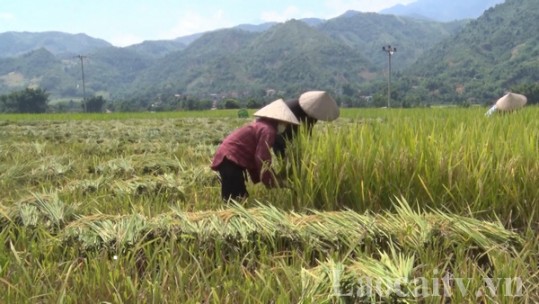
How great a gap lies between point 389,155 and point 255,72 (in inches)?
6194

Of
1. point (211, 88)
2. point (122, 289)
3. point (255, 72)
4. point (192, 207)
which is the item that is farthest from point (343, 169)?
point (255, 72)

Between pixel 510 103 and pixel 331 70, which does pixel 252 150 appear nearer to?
pixel 510 103

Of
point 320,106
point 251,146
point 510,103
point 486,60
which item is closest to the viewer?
point 251,146

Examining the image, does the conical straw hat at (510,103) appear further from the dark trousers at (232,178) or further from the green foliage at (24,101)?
the green foliage at (24,101)

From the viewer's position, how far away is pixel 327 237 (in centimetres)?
215

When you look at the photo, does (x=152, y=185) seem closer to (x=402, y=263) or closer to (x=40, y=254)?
(x=40, y=254)

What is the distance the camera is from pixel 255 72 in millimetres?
157500

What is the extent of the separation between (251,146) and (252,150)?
31 mm

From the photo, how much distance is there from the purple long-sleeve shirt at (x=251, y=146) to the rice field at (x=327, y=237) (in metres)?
0.18

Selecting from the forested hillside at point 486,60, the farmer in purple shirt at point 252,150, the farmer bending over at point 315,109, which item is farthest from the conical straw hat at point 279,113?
the forested hillside at point 486,60

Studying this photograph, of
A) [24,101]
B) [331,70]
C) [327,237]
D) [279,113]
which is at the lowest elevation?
[24,101]

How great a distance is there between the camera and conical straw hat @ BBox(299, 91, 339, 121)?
345 cm

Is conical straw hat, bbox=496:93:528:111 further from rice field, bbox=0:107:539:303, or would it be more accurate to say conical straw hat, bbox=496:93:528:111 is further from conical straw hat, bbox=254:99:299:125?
conical straw hat, bbox=254:99:299:125

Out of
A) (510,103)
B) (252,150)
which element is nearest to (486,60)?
(510,103)
